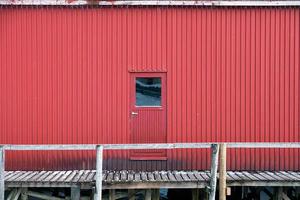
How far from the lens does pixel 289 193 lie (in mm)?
12195

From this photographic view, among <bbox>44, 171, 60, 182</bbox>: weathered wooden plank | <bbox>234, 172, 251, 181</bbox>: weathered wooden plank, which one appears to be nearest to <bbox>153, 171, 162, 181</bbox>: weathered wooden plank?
<bbox>234, 172, 251, 181</bbox>: weathered wooden plank

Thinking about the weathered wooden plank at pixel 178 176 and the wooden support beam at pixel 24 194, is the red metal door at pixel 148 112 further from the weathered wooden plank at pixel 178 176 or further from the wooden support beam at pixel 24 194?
the wooden support beam at pixel 24 194

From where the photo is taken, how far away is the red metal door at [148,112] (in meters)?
11.3

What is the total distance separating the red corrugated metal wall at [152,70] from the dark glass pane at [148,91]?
9.3 inches

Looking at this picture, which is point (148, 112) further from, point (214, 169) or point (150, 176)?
A: point (214, 169)

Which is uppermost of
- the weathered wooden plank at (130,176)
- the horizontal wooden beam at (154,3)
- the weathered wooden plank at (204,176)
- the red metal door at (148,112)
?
the horizontal wooden beam at (154,3)

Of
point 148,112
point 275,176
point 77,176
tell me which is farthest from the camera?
point 148,112

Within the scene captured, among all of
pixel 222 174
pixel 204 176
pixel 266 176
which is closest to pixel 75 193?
pixel 204 176

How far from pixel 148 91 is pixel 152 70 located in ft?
1.52

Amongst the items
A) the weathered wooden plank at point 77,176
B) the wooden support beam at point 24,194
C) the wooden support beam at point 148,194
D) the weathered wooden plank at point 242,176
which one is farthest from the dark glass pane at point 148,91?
the wooden support beam at point 24,194

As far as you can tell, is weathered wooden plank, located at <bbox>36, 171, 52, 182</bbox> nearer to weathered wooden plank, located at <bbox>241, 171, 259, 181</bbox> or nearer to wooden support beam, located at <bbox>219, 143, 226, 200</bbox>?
wooden support beam, located at <bbox>219, 143, 226, 200</bbox>

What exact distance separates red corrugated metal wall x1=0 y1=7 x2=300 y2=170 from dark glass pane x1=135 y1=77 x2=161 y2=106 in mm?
236

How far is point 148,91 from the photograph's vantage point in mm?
11422

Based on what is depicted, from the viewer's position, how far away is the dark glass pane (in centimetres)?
1138
